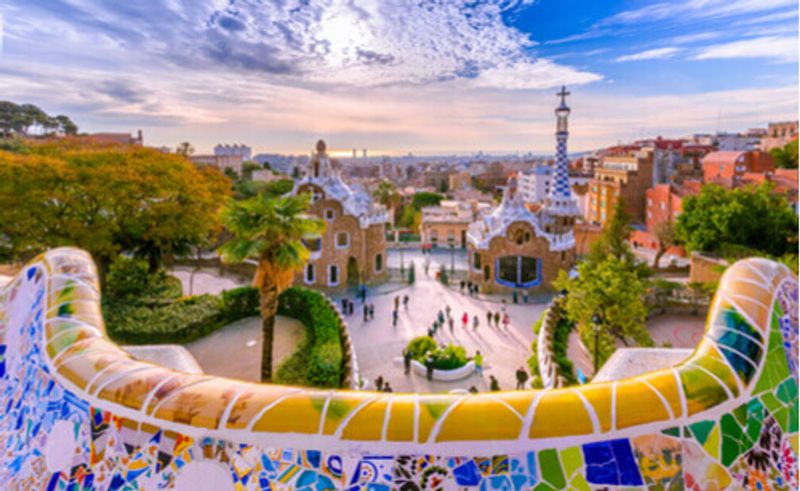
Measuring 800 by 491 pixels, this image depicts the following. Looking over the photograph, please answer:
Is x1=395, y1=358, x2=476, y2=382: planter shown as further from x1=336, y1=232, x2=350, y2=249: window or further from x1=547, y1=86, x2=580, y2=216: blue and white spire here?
x1=547, y1=86, x2=580, y2=216: blue and white spire

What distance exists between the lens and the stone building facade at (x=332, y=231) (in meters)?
26.6

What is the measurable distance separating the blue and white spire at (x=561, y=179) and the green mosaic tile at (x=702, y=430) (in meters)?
24.1

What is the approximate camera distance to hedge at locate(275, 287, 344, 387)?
1341 cm

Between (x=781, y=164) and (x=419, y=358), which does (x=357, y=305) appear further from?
(x=781, y=164)

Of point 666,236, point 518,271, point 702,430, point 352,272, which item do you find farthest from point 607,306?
point 666,236

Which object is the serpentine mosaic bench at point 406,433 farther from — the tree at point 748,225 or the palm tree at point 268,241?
the tree at point 748,225

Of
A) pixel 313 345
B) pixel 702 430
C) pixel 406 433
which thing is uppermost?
pixel 406 433

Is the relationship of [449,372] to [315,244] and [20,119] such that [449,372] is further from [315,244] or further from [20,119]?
[20,119]

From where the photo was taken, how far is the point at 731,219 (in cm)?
2619

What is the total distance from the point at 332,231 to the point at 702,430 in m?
24.0

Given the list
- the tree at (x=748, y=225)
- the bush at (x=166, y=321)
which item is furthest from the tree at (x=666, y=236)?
the bush at (x=166, y=321)

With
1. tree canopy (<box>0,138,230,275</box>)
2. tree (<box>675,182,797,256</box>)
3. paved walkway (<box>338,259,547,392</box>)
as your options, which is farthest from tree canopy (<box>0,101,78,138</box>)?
tree (<box>675,182,797,256</box>)

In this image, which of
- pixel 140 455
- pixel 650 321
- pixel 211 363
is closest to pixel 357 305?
pixel 211 363

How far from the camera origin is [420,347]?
55.3ft
